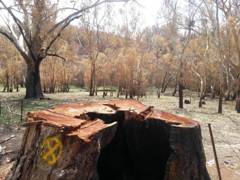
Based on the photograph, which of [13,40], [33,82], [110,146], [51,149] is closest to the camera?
[51,149]

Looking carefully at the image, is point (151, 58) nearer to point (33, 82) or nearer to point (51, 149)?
point (33, 82)

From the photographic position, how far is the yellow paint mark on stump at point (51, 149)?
328 cm

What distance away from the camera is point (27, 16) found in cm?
1789

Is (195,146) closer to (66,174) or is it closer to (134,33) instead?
(66,174)

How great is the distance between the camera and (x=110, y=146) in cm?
487

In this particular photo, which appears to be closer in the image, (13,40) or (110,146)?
(110,146)

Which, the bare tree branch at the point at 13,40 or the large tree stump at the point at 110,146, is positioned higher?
the bare tree branch at the point at 13,40

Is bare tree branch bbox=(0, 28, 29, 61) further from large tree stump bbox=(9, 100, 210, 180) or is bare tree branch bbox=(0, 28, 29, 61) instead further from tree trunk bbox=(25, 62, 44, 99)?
large tree stump bbox=(9, 100, 210, 180)

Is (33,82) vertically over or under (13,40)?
under

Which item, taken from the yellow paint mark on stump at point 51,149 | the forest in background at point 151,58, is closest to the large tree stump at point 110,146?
the yellow paint mark on stump at point 51,149

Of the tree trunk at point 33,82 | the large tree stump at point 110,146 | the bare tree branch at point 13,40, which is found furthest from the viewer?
the tree trunk at point 33,82

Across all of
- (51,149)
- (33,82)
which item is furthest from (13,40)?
(51,149)

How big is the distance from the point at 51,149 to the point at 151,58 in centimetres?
2899

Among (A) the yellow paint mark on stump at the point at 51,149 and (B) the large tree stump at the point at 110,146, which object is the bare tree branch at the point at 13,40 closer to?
(B) the large tree stump at the point at 110,146
